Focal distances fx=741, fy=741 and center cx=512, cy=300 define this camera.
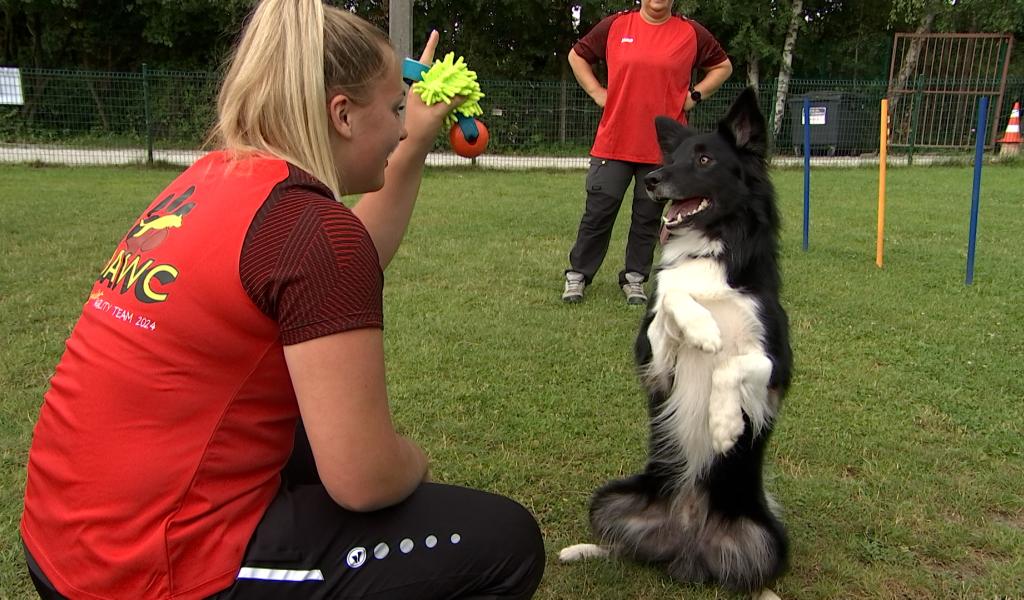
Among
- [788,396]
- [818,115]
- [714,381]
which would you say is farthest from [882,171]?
[818,115]

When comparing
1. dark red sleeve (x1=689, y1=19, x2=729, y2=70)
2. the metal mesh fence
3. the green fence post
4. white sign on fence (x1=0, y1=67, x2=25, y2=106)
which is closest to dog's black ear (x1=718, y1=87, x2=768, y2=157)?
dark red sleeve (x1=689, y1=19, x2=729, y2=70)

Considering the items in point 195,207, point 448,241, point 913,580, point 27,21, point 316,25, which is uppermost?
point 27,21

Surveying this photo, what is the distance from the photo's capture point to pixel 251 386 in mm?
1323

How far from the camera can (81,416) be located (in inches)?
51.6

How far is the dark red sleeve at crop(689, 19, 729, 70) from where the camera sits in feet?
17.9

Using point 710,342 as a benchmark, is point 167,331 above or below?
above

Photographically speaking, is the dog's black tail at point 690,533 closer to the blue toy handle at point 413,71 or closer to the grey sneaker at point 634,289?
the blue toy handle at point 413,71

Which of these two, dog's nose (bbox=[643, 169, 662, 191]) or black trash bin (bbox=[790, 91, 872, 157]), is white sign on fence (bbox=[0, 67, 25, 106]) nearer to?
dog's nose (bbox=[643, 169, 662, 191])

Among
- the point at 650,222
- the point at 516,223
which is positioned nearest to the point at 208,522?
the point at 650,222

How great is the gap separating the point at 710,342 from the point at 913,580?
110 centimetres

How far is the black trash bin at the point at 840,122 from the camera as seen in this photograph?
16.9 m

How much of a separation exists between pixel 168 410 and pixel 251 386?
0.14 metres

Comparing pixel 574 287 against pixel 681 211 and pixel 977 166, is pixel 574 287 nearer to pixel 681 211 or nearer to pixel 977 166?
pixel 681 211

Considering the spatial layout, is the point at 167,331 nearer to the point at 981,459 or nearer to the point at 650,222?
the point at 981,459
